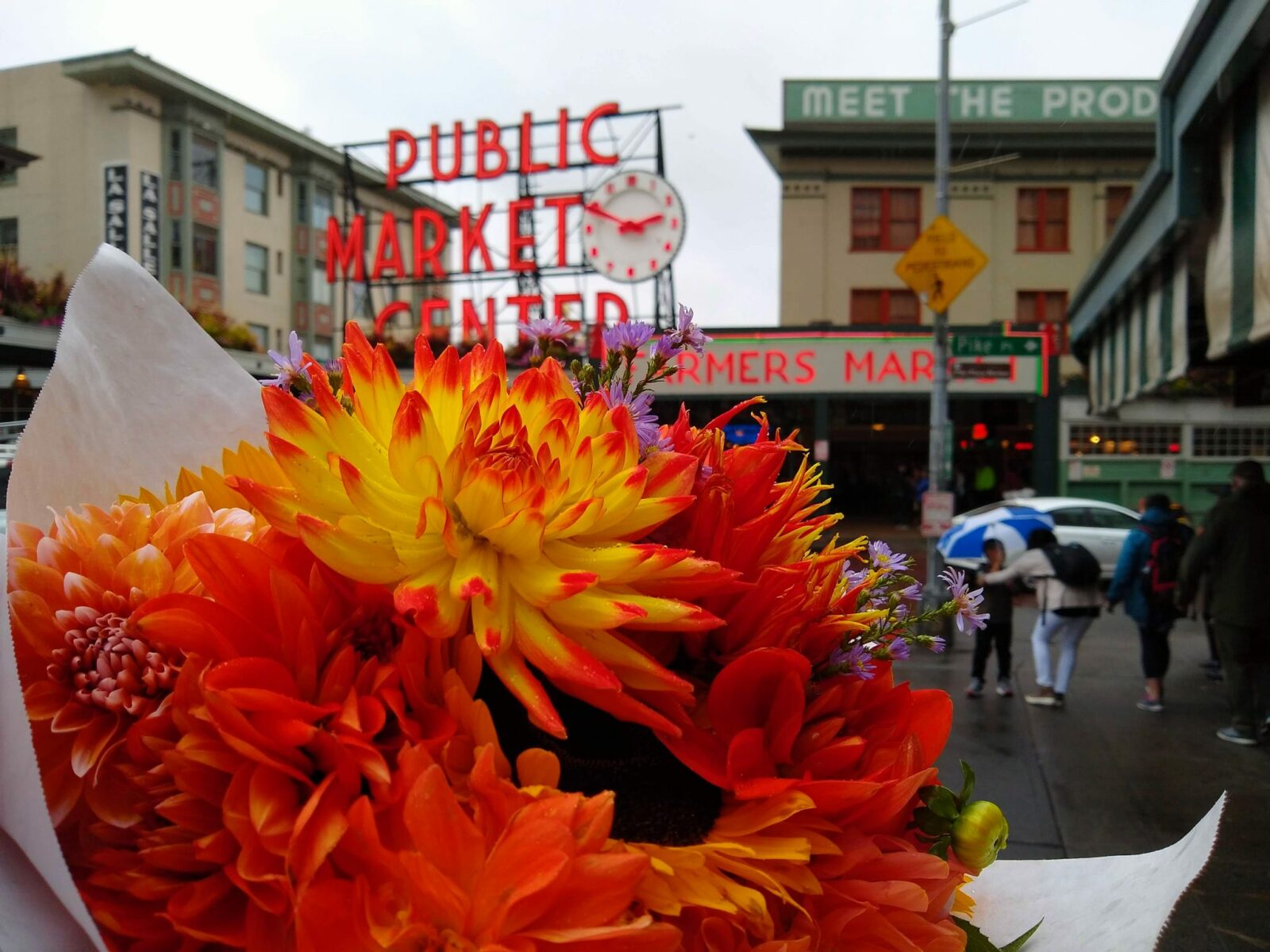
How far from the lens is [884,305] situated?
88.1ft

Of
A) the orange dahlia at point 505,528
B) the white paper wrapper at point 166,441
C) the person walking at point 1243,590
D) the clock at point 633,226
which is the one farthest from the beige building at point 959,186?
the orange dahlia at point 505,528

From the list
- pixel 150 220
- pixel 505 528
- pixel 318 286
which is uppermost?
pixel 318 286

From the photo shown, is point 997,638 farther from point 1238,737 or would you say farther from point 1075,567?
point 1238,737

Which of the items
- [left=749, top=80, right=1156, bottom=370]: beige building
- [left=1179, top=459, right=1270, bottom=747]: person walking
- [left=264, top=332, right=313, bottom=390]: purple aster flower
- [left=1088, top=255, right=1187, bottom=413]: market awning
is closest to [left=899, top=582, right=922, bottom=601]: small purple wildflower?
[left=264, top=332, right=313, bottom=390]: purple aster flower

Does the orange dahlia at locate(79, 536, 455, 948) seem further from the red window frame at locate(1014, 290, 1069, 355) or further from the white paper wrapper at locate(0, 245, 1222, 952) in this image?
the red window frame at locate(1014, 290, 1069, 355)

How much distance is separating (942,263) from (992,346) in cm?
114

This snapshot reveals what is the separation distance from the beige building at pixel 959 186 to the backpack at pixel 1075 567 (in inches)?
721

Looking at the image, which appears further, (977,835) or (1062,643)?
(1062,643)

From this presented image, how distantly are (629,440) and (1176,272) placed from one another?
7018 mm

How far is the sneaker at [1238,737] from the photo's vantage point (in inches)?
273

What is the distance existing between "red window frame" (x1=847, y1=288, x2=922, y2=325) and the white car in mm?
10931

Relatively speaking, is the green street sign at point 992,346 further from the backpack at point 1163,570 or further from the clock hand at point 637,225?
the clock hand at point 637,225

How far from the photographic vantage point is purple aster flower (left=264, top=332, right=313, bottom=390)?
87 cm

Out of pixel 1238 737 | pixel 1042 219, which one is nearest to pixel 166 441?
pixel 1238 737
